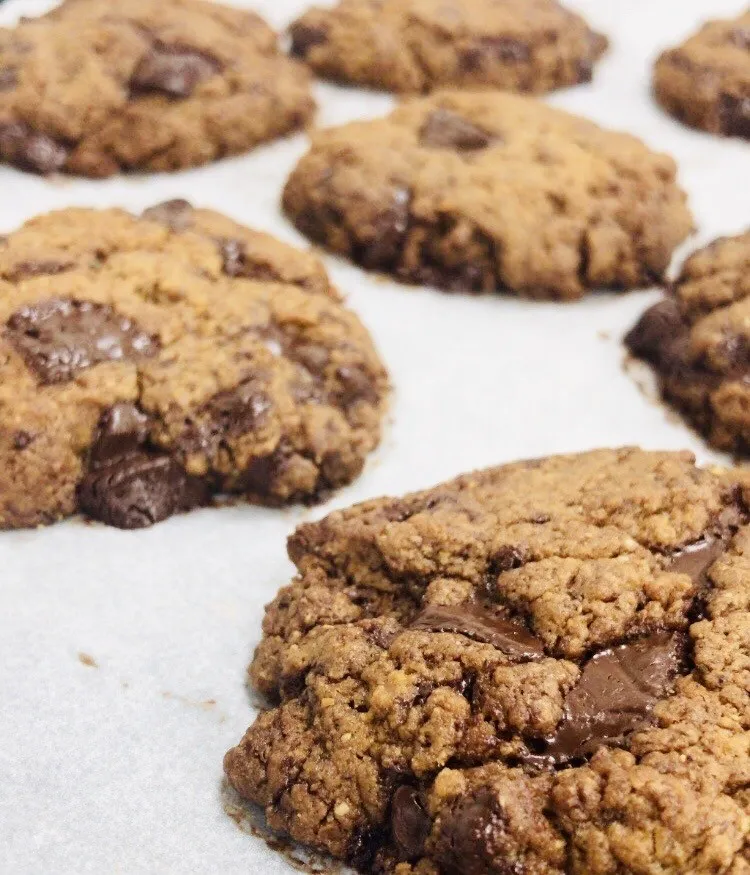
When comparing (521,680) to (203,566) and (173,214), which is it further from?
(173,214)

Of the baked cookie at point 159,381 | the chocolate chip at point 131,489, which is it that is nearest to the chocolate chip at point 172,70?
the baked cookie at point 159,381

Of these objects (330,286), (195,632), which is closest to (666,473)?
(195,632)

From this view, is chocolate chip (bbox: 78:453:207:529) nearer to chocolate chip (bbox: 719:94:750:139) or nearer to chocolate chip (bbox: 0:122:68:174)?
chocolate chip (bbox: 0:122:68:174)

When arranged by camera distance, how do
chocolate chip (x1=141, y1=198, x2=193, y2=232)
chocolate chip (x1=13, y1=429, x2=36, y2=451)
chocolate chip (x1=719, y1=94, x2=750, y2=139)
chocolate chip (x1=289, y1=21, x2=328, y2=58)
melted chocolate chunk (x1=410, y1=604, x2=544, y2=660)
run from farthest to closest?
1. chocolate chip (x1=289, y1=21, x2=328, y2=58)
2. chocolate chip (x1=719, y1=94, x2=750, y2=139)
3. chocolate chip (x1=141, y1=198, x2=193, y2=232)
4. chocolate chip (x1=13, y1=429, x2=36, y2=451)
5. melted chocolate chunk (x1=410, y1=604, x2=544, y2=660)

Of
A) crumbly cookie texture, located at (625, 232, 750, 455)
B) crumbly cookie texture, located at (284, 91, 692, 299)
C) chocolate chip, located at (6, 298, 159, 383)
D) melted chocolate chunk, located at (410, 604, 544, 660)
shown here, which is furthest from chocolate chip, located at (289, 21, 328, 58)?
melted chocolate chunk, located at (410, 604, 544, 660)

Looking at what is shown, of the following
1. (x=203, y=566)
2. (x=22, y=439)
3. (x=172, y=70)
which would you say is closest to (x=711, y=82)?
(x=172, y=70)

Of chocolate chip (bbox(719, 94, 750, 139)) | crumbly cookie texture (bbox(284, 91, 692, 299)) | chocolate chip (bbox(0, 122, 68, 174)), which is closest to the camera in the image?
crumbly cookie texture (bbox(284, 91, 692, 299))
